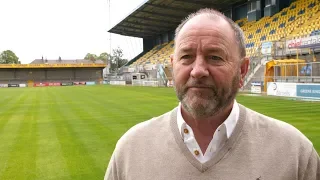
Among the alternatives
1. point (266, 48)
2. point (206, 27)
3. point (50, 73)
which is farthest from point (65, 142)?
point (50, 73)

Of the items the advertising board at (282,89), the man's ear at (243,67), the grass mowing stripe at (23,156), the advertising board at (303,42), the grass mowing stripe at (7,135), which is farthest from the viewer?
the advertising board at (303,42)

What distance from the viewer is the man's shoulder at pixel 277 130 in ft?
5.38

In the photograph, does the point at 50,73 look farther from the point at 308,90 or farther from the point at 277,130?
the point at 277,130

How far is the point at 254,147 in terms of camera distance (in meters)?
1.62

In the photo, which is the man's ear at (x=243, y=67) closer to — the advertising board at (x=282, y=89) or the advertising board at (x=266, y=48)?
the advertising board at (x=282, y=89)

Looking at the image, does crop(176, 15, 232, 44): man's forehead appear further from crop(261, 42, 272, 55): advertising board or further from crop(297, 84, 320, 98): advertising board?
crop(261, 42, 272, 55): advertising board

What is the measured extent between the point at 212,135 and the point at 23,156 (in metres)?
6.91

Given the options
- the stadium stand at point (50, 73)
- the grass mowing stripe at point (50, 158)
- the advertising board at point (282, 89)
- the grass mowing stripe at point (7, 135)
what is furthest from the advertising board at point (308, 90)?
the stadium stand at point (50, 73)

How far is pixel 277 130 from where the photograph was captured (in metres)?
1.67

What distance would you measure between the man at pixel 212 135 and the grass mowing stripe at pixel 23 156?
5.04 m

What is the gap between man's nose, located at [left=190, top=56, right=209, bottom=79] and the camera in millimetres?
1585

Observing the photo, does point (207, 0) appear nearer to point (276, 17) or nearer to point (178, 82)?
point (276, 17)

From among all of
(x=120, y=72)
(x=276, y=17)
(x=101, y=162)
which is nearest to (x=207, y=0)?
(x=276, y=17)

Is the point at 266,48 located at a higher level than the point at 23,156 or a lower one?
higher
